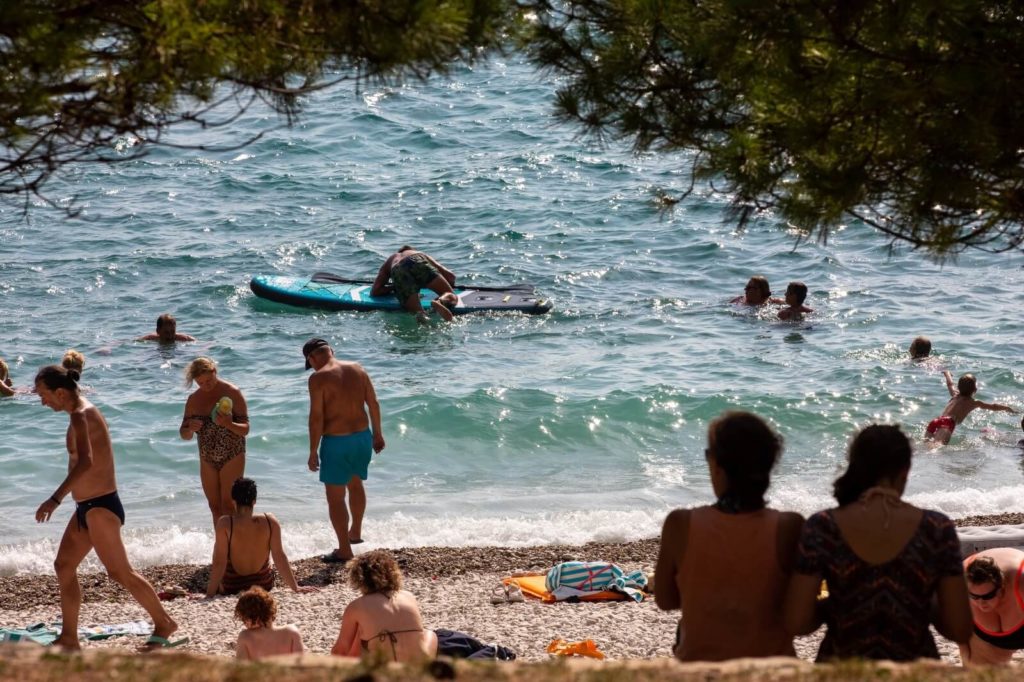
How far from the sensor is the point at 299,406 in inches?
547

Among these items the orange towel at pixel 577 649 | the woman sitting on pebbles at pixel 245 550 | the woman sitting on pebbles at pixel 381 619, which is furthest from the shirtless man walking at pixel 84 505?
the orange towel at pixel 577 649

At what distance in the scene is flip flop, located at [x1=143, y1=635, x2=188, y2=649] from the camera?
7.43m

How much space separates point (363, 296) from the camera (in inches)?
671

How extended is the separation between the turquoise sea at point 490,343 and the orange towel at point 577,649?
2.47 m

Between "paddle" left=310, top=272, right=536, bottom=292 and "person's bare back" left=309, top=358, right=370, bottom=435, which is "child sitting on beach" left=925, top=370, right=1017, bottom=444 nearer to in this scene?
"person's bare back" left=309, top=358, right=370, bottom=435

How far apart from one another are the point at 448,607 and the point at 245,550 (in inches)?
56.2

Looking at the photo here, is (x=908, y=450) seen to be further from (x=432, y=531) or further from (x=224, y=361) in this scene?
(x=224, y=361)

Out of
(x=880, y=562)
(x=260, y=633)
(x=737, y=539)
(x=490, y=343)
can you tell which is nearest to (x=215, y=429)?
(x=260, y=633)

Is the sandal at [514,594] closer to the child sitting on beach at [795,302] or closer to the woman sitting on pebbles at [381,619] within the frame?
the woman sitting on pebbles at [381,619]

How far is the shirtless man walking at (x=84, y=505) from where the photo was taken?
23.2 ft

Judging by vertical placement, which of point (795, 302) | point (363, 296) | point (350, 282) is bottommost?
point (363, 296)

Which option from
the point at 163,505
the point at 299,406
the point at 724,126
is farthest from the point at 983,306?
the point at 724,126

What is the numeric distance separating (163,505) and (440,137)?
16.4m

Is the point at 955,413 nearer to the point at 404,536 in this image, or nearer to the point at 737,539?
the point at 404,536
